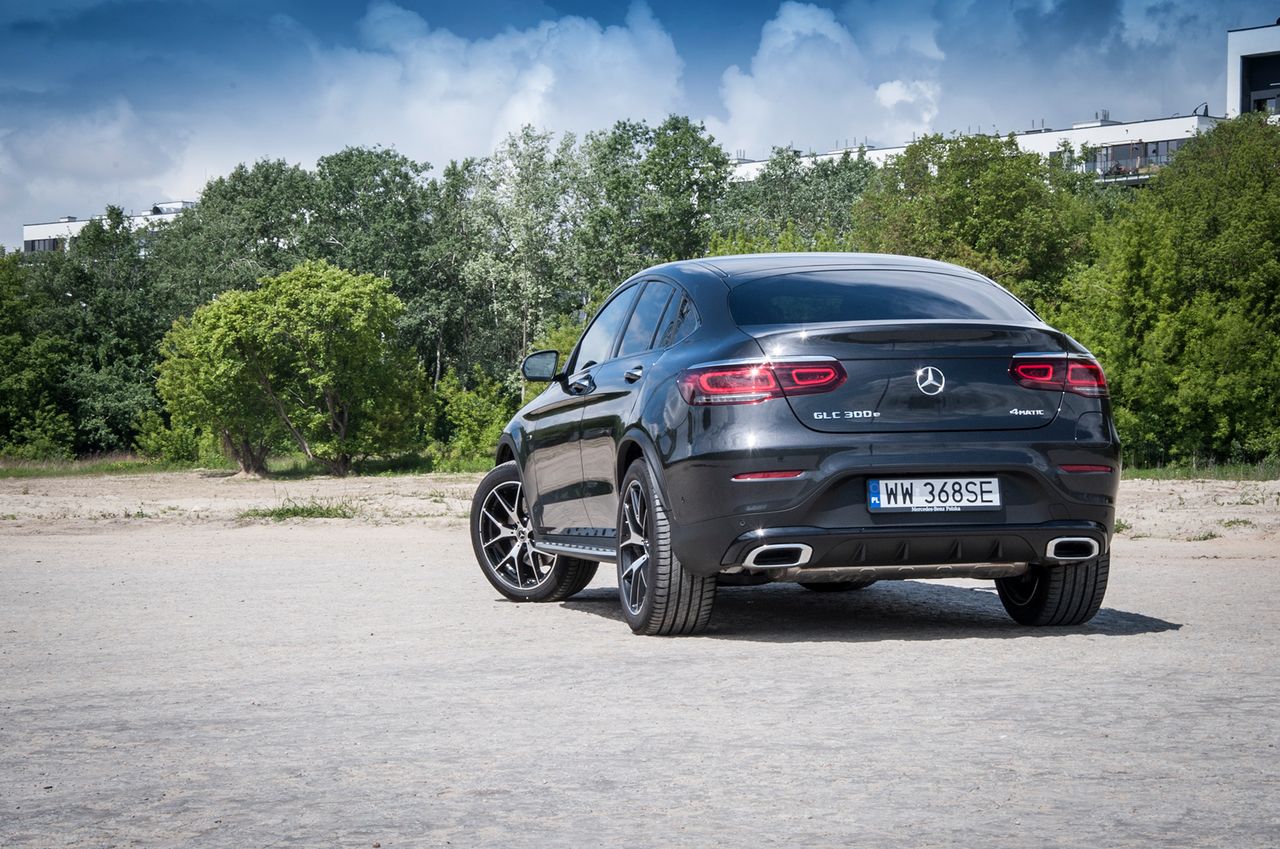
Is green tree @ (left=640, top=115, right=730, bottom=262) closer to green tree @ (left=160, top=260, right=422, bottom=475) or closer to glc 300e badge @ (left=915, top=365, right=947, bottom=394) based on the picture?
green tree @ (left=160, top=260, right=422, bottom=475)

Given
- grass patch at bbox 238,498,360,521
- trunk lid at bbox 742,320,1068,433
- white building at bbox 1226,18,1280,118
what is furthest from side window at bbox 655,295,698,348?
white building at bbox 1226,18,1280,118

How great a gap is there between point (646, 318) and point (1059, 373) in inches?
90.3

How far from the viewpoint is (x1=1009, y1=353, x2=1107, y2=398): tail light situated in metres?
7.21

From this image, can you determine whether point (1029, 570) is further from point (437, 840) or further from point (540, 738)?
point (437, 840)

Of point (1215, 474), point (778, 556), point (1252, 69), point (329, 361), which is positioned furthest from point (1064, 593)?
point (1252, 69)

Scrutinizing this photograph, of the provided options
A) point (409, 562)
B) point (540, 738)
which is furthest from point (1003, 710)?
point (409, 562)

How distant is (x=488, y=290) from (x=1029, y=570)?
69448 millimetres

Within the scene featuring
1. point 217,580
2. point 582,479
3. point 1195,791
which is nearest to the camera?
point 1195,791

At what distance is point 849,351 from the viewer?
7.09 meters

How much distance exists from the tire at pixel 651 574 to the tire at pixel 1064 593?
1.67m

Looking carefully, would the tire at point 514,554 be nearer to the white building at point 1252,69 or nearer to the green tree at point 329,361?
the green tree at point 329,361

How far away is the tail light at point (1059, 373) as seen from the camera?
23.7ft

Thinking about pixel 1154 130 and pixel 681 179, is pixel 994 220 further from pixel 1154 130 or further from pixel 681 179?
pixel 1154 130

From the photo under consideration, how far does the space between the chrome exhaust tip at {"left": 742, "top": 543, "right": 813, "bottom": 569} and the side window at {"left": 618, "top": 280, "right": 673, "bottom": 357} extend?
5.42 ft
